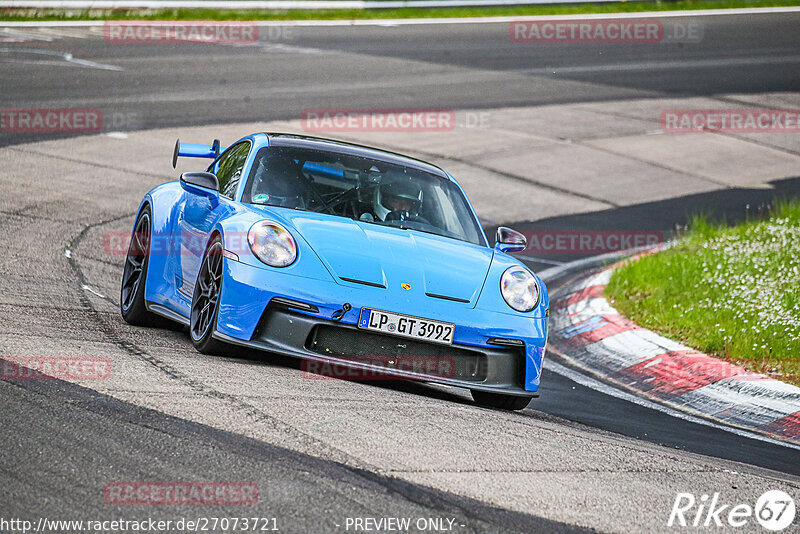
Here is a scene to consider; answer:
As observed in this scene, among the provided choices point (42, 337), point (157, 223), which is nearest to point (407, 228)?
point (157, 223)

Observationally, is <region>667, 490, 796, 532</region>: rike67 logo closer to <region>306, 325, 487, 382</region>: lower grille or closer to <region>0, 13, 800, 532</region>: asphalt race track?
<region>0, 13, 800, 532</region>: asphalt race track

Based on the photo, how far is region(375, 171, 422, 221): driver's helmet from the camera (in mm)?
7055

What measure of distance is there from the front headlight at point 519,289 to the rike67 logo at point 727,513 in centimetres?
195

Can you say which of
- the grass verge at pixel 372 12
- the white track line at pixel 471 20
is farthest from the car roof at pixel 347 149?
the grass verge at pixel 372 12

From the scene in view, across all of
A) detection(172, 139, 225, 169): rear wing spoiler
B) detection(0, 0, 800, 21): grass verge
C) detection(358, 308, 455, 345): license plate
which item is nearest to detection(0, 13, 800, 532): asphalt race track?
detection(358, 308, 455, 345): license plate

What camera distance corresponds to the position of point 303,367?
601 centimetres

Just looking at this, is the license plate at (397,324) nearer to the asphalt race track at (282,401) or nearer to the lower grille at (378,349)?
the lower grille at (378,349)

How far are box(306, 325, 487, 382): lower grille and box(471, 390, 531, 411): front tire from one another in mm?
585

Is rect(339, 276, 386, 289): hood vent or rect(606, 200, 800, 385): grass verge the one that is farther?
rect(606, 200, 800, 385): grass verge

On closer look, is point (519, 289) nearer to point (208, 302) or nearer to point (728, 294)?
point (208, 302)

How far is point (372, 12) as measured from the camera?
94.3ft

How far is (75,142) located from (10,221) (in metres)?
4.21

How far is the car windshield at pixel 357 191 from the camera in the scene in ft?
22.6

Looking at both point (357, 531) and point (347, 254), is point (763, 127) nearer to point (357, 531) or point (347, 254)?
point (347, 254)
